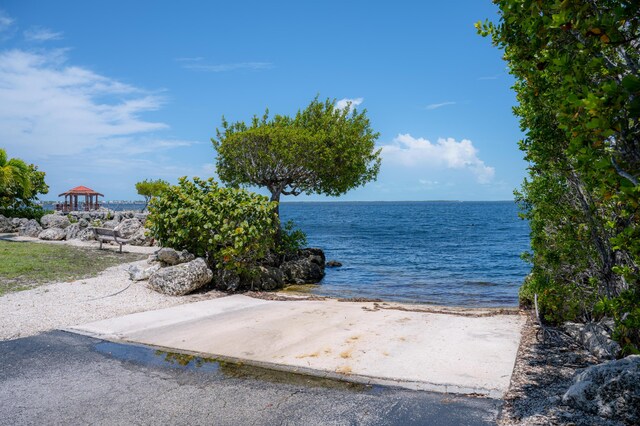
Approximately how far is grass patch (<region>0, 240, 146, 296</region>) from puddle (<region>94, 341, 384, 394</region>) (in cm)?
653

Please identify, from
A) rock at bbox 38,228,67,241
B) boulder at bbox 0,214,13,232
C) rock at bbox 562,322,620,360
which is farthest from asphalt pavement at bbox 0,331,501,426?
boulder at bbox 0,214,13,232

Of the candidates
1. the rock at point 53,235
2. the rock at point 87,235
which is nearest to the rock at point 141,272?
the rock at point 87,235

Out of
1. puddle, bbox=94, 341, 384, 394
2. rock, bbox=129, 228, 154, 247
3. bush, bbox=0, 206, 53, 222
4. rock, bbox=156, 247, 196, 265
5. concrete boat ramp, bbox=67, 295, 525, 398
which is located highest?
bush, bbox=0, 206, 53, 222

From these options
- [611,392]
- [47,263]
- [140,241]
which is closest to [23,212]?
[140,241]

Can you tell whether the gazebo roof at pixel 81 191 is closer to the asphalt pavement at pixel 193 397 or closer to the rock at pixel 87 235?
the rock at pixel 87 235

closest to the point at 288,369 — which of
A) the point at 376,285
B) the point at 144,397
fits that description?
the point at 144,397

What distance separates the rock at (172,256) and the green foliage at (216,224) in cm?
57

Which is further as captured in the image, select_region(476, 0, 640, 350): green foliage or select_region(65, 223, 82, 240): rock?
select_region(65, 223, 82, 240): rock

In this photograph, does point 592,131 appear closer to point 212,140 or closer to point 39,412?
point 39,412

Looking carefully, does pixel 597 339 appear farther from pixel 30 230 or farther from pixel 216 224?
pixel 30 230

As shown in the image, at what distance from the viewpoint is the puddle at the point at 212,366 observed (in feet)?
21.5

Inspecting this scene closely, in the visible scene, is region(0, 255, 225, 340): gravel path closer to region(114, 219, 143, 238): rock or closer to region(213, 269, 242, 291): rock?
region(213, 269, 242, 291): rock

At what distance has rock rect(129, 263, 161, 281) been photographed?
14492 millimetres

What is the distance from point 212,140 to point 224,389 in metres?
18.3
